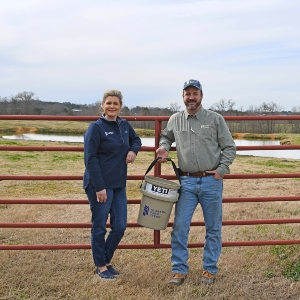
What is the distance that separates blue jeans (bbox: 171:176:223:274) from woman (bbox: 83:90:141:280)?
0.54 meters

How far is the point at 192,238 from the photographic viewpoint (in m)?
6.11

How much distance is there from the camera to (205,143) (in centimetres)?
396

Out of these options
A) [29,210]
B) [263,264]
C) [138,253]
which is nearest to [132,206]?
[29,210]

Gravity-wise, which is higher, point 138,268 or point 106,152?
point 106,152

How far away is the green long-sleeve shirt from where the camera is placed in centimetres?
396

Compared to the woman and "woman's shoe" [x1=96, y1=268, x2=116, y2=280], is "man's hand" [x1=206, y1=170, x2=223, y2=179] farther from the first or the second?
"woman's shoe" [x1=96, y1=268, x2=116, y2=280]

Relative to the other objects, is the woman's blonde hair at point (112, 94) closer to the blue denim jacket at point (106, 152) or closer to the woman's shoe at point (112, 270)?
the blue denim jacket at point (106, 152)

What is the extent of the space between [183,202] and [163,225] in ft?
0.96

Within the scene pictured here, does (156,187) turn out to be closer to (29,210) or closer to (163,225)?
(163,225)

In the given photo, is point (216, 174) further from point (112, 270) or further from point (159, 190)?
point (112, 270)

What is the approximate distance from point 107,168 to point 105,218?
18.9 inches

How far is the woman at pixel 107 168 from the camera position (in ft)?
12.8

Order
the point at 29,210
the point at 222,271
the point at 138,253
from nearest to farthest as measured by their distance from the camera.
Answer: the point at 222,271 < the point at 138,253 < the point at 29,210

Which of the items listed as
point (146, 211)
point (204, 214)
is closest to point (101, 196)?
point (146, 211)
